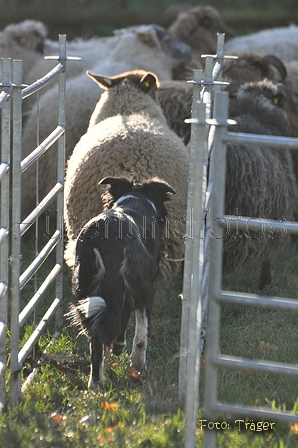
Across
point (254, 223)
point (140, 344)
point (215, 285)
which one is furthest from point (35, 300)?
point (254, 223)

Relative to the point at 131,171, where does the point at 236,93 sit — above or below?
above

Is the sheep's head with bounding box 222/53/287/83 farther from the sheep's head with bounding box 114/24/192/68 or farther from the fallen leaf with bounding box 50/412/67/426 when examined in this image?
the fallen leaf with bounding box 50/412/67/426

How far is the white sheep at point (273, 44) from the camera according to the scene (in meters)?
9.15

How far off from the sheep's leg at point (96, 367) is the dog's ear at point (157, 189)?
0.95 meters

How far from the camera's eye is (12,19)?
15.0m

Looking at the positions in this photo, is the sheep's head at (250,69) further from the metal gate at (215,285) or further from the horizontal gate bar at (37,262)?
the metal gate at (215,285)

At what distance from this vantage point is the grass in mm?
2670

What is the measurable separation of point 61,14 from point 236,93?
1117cm

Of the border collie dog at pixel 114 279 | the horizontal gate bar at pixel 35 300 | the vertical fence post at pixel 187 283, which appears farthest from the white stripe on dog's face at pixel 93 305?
the vertical fence post at pixel 187 283

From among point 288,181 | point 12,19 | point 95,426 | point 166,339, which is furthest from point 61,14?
point 95,426

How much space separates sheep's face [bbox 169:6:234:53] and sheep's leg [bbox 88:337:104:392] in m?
7.17

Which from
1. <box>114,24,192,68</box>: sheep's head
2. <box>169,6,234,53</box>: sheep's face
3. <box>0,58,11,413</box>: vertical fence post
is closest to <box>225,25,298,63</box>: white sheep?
<box>169,6,234,53</box>: sheep's face

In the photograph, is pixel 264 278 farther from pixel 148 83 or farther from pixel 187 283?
pixel 187 283

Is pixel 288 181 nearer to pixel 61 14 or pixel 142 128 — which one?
pixel 142 128
